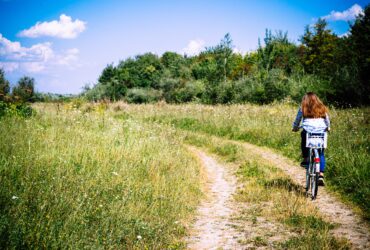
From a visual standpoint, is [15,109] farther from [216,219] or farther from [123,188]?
[216,219]

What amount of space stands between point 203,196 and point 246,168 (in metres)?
2.77

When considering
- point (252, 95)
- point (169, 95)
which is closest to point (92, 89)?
point (169, 95)

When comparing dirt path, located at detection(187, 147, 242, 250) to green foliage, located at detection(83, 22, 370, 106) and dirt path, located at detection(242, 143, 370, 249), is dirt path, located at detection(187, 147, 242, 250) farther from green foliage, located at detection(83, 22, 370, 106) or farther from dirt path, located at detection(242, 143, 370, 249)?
green foliage, located at detection(83, 22, 370, 106)

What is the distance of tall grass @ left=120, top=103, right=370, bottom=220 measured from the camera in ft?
23.0

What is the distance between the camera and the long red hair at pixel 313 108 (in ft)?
21.6

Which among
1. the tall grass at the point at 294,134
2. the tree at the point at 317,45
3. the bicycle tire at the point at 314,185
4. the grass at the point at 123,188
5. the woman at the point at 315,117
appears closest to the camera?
the grass at the point at 123,188

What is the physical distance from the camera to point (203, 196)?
702 cm

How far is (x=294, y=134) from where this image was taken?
1306 centimetres

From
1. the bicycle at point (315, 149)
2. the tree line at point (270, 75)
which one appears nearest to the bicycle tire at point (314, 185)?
the bicycle at point (315, 149)

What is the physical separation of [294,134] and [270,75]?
723 inches

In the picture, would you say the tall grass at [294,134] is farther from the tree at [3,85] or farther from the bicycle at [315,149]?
the tree at [3,85]

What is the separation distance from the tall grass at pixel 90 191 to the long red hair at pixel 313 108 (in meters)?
3.42

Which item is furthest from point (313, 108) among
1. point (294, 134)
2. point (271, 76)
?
point (271, 76)

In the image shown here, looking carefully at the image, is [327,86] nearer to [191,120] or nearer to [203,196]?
[191,120]
